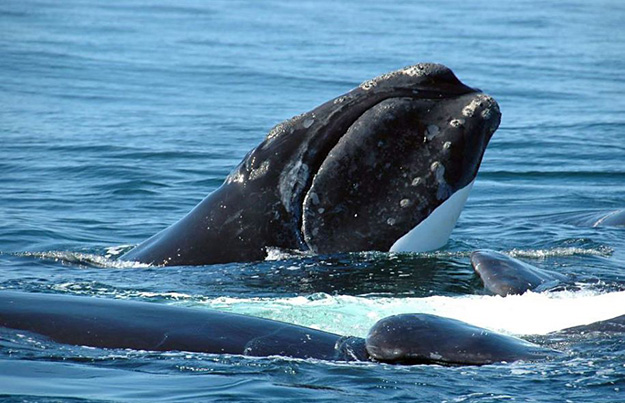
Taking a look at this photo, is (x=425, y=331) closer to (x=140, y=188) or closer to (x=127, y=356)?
(x=127, y=356)

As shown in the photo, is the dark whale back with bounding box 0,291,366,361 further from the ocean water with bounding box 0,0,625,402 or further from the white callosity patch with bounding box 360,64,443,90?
the white callosity patch with bounding box 360,64,443,90

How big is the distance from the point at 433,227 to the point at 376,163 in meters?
0.73

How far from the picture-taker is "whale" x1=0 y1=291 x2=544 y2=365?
307 inches

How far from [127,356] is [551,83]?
2487cm

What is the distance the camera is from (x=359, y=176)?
420 inches

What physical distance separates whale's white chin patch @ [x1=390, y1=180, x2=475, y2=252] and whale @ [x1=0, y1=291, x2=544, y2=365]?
8.47 feet

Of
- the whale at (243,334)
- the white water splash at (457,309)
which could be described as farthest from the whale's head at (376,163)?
the whale at (243,334)

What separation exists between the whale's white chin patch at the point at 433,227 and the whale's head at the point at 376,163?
44mm

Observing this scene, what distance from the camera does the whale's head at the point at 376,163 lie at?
35.0 ft

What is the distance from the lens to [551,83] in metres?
31.7

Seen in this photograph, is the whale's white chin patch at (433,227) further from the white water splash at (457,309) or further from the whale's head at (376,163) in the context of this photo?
the white water splash at (457,309)

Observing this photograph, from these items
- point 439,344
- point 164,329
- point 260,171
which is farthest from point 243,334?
point 260,171

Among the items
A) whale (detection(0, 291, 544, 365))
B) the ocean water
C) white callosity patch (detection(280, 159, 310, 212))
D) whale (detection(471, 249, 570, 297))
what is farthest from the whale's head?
whale (detection(0, 291, 544, 365))

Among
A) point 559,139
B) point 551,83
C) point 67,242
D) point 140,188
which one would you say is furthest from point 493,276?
point 551,83
